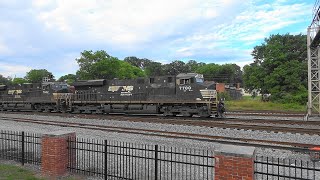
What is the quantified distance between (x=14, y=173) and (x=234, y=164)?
6.10 metres

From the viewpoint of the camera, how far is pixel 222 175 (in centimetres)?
554

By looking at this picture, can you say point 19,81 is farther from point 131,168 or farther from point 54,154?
point 131,168

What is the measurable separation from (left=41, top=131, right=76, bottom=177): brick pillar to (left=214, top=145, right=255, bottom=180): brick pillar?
15.0ft

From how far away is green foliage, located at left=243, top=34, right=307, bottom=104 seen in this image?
42688mm

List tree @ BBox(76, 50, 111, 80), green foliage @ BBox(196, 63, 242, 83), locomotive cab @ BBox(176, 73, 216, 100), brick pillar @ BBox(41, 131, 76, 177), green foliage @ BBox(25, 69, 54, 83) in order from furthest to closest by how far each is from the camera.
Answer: green foliage @ BBox(196, 63, 242, 83)
green foliage @ BBox(25, 69, 54, 83)
tree @ BBox(76, 50, 111, 80)
locomotive cab @ BBox(176, 73, 216, 100)
brick pillar @ BBox(41, 131, 76, 177)

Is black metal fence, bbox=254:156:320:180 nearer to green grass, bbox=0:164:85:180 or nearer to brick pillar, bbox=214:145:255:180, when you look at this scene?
brick pillar, bbox=214:145:255:180

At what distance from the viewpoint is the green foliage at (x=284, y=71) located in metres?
42.7

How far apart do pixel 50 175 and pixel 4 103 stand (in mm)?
32663

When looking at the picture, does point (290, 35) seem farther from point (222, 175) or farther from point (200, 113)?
point (222, 175)

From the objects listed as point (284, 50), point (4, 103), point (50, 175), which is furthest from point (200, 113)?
point (284, 50)

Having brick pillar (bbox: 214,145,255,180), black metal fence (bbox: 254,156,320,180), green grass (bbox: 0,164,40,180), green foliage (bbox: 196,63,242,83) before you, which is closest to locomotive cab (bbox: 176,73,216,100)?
black metal fence (bbox: 254,156,320,180)

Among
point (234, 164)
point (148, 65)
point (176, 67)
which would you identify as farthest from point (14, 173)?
point (148, 65)

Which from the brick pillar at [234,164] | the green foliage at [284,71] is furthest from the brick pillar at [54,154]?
the green foliage at [284,71]

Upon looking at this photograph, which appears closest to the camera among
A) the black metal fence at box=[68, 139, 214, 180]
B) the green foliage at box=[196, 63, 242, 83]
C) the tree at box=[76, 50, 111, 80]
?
the black metal fence at box=[68, 139, 214, 180]
